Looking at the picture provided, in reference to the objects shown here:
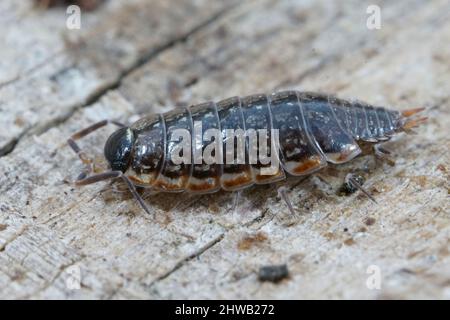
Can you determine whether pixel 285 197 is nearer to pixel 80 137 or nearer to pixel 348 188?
pixel 348 188

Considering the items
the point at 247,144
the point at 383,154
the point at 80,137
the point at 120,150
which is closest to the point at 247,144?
the point at 247,144

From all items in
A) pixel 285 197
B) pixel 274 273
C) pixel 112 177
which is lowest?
pixel 274 273

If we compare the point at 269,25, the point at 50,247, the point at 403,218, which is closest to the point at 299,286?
the point at 403,218

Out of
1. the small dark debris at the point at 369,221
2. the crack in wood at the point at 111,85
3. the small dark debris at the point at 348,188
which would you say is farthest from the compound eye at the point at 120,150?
the small dark debris at the point at 369,221

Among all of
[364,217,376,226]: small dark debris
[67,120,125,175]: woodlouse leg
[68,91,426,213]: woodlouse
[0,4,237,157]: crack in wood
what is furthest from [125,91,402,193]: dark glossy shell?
[0,4,237,157]: crack in wood

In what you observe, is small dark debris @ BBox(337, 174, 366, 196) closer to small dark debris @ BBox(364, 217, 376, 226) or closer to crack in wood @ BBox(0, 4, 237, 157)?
small dark debris @ BBox(364, 217, 376, 226)

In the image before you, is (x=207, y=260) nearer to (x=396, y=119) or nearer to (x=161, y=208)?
(x=161, y=208)
